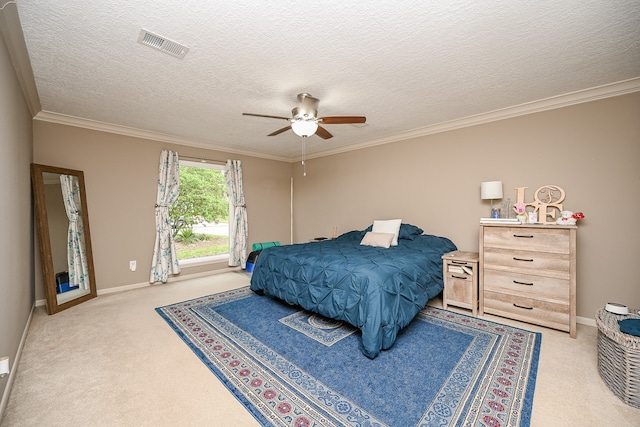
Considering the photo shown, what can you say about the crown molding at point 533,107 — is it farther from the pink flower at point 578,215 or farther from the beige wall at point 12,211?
the beige wall at point 12,211

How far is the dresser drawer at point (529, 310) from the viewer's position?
2.53 meters

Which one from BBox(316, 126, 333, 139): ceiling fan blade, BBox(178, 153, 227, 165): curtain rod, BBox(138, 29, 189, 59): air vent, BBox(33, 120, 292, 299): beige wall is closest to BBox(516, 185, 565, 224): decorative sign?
BBox(316, 126, 333, 139): ceiling fan blade

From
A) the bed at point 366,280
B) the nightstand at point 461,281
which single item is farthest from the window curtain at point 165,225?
the nightstand at point 461,281

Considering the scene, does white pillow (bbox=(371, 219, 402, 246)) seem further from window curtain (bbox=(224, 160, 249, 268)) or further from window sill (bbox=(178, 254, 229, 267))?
window sill (bbox=(178, 254, 229, 267))

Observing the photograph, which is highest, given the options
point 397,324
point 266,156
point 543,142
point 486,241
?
point 266,156

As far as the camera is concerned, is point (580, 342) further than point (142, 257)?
No

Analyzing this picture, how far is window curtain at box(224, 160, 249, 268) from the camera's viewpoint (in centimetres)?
516

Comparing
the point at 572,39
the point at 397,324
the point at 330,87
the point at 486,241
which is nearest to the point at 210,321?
the point at 397,324

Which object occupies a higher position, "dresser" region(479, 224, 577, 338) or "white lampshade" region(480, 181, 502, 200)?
"white lampshade" region(480, 181, 502, 200)

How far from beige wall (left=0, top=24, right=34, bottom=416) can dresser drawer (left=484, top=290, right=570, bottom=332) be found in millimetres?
4044

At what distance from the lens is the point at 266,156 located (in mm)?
5723

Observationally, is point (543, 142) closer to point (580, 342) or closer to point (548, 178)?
point (548, 178)

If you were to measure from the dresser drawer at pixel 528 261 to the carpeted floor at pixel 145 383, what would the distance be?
58 centimetres

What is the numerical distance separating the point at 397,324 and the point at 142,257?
396 cm
